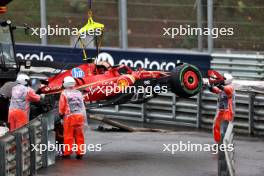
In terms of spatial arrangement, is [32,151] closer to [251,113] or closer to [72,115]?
[72,115]

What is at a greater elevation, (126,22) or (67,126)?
(126,22)

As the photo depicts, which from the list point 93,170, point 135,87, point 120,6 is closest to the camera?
point 93,170

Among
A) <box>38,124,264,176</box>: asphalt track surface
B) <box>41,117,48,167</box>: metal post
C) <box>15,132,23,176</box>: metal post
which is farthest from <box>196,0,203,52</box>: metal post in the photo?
<box>15,132,23,176</box>: metal post

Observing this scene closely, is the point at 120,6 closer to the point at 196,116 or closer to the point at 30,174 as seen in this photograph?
the point at 196,116

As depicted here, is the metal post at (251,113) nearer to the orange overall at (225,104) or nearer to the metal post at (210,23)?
the orange overall at (225,104)

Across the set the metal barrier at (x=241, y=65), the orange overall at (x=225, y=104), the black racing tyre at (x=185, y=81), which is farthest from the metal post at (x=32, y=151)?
the metal barrier at (x=241, y=65)

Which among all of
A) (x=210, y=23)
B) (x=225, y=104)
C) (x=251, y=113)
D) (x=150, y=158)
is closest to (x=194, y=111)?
(x=251, y=113)

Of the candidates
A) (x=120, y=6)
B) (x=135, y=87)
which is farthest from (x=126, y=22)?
(x=135, y=87)

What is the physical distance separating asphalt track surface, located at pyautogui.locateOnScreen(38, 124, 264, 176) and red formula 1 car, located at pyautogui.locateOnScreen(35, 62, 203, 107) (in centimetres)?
109

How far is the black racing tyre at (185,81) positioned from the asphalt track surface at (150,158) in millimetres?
1242

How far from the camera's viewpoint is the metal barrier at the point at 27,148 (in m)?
12.9

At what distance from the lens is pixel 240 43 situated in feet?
68.6

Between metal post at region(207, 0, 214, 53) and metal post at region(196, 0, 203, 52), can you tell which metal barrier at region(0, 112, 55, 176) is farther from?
metal post at region(196, 0, 203, 52)

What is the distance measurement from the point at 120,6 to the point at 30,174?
9.06 meters
